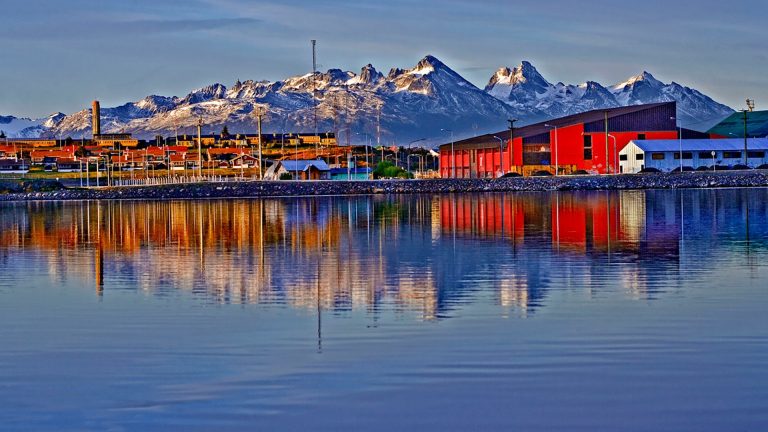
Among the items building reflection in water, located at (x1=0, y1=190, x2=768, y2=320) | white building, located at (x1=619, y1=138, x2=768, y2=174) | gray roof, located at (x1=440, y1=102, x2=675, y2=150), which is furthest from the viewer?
gray roof, located at (x1=440, y1=102, x2=675, y2=150)

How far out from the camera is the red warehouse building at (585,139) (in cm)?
13288

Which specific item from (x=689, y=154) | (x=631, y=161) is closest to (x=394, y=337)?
(x=631, y=161)

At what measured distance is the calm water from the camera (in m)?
12.9

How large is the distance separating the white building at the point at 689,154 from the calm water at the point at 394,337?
299 feet

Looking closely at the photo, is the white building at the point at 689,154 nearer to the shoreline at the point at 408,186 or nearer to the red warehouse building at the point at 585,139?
the red warehouse building at the point at 585,139

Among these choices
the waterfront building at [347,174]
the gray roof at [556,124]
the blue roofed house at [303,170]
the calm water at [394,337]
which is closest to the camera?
the calm water at [394,337]

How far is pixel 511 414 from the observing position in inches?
496

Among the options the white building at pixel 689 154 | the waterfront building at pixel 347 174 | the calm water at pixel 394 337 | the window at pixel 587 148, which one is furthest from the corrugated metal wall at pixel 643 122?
the calm water at pixel 394 337

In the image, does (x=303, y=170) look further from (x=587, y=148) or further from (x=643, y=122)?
(x=643, y=122)

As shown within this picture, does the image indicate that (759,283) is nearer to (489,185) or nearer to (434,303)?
(434,303)

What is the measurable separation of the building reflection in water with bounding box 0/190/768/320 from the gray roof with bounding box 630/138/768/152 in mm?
69232

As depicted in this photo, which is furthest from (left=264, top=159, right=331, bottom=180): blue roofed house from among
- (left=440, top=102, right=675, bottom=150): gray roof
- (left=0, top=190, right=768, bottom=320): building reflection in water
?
(left=0, top=190, right=768, bottom=320): building reflection in water

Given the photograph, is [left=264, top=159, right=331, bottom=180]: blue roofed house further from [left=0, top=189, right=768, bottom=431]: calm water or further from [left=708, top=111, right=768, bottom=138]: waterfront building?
[left=0, top=189, right=768, bottom=431]: calm water

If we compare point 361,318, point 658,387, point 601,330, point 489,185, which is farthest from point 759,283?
point 489,185
